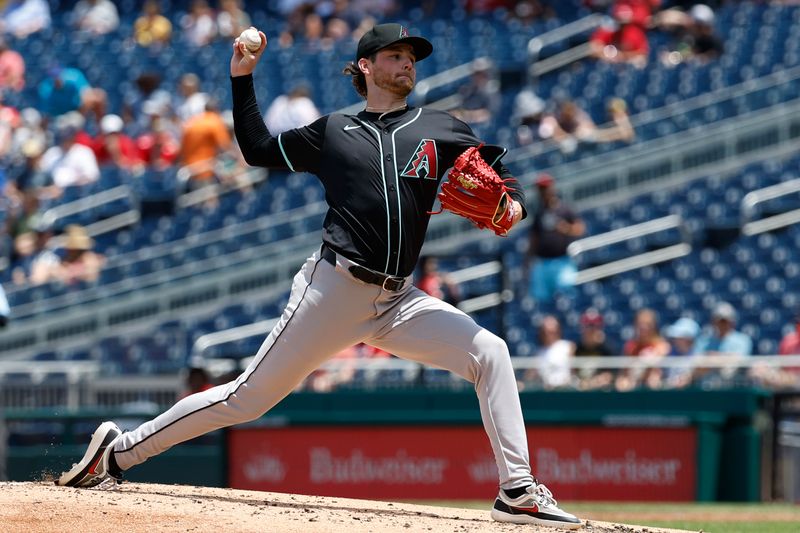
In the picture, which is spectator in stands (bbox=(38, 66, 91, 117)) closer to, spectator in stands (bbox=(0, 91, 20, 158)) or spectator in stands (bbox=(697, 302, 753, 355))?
spectator in stands (bbox=(0, 91, 20, 158))

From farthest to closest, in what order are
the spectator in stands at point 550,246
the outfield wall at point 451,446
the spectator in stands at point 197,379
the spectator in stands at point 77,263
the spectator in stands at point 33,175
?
the spectator in stands at point 33,175 → the spectator in stands at point 77,263 → the spectator in stands at point 550,246 → the outfield wall at point 451,446 → the spectator in stands at point 197,379

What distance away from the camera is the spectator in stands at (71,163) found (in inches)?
642

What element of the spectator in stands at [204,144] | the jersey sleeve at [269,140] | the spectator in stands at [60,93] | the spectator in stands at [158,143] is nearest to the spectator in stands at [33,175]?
the spectator in stands at [60,93]

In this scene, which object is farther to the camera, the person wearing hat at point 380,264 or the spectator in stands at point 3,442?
the spectator in stands at point 3,442

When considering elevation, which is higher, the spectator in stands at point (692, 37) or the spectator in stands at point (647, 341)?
the spectator in stands at point (692, 37)

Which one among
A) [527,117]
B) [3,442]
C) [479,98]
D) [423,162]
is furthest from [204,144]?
[423,162]

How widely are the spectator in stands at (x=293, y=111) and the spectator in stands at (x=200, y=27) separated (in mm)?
3202

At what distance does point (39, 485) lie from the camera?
642cm

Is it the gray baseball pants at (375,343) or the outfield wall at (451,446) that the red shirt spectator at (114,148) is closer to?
the outfield wall at (451,446)

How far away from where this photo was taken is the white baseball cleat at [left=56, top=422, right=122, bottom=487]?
6.31 metres

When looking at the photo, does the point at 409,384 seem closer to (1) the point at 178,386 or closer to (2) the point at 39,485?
(1) the point at 178,386

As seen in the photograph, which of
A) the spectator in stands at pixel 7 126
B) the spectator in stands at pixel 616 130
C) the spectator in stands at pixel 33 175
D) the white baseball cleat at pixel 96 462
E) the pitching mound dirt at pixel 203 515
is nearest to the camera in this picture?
the pitching mound dirt at pixel 203 515

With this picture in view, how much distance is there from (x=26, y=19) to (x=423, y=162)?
50.1ft

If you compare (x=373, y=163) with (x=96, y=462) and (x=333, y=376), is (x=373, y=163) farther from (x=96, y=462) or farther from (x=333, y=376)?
(x=333, y=376)
